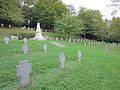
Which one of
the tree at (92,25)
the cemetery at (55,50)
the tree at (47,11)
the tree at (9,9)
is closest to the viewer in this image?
the cemetery at (55,50)

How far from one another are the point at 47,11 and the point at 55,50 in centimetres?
5160

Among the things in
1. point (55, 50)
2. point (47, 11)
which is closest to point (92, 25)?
point (47, 11)

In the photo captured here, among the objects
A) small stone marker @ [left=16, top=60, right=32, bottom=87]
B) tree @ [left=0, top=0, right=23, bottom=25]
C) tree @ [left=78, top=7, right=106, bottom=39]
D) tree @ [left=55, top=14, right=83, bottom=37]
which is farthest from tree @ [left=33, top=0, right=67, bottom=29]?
small stone marker @ [left=16, top=60, right=32, bottom=87]

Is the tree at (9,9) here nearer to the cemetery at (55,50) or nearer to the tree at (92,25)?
the cemetery at (55,50)

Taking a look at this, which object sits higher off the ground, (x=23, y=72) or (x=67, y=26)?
(x=67, y=26)

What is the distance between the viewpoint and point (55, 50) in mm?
24188

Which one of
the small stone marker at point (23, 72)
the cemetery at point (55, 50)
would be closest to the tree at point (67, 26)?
the cemetery at point (55, 50)

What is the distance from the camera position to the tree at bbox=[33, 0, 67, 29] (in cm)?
7496

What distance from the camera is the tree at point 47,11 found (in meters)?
75.0

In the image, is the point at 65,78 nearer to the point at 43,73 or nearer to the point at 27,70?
the point at 43,73

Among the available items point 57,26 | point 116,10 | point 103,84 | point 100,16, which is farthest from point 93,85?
point 100,16

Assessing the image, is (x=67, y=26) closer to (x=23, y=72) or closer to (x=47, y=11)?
(x=47, y=11)

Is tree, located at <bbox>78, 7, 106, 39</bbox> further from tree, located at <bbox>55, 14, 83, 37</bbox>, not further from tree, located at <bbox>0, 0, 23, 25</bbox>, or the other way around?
tree, located at <bbox>0, 0, 23, 25</bbox>

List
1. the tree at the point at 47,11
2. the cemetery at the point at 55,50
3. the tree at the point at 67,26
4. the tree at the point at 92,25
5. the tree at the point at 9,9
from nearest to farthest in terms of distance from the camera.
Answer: the cemetery at the point at 55,50
the tree at the point at 9,9
the tree at the point at 67,26
the tree at the point at 47,11
the tree at the point at 92,25
